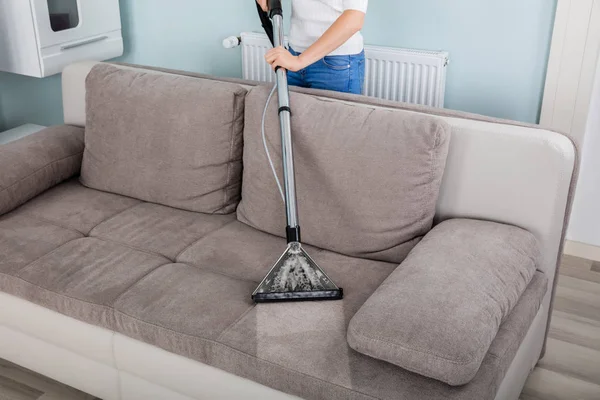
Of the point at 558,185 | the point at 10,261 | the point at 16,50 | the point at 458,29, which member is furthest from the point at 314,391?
the point at 16,50

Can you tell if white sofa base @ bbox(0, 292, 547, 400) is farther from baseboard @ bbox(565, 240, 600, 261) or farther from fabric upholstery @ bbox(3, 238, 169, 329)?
baseboard @ bbox(565, 240, 600, 261)

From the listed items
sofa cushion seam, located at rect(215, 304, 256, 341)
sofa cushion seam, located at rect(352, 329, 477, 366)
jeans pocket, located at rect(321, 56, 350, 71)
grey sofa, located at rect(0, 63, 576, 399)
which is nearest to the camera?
sofa cushion seam, located at rect(352, 329, 477, 366)

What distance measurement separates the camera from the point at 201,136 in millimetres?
2121

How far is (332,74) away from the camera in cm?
232

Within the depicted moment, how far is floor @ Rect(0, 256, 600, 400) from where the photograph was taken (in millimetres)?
2004

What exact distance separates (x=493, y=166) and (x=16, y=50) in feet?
6.58

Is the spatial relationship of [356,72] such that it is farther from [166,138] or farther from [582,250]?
[582,250]

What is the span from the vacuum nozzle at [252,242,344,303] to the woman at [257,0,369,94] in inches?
22.3

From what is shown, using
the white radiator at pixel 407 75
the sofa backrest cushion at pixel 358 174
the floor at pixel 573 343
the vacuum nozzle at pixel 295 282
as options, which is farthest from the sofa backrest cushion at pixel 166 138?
the floor at pixel 573 343

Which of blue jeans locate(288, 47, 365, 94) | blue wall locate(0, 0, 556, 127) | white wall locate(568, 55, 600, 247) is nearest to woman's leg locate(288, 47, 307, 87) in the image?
blue jeans locate(288, 47, 365, 94)

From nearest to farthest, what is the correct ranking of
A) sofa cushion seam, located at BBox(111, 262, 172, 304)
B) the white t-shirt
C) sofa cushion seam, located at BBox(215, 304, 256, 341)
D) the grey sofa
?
the grey sofa → sofa cushion seam, located at BBox(215, 304, 256, 341) → sofa cushion seam, located at BBox(111, 262, 172, 304) → the white t-shirt

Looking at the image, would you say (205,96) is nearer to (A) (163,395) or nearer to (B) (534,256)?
(A) (163,395)

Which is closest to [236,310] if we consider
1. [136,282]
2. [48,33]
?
[136,282]

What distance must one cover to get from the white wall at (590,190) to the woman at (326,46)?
0.85 m
